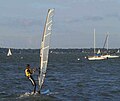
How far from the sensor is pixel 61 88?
3600 cm

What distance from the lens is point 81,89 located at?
35.4 metres

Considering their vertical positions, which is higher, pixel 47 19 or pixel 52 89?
pixel 47 19

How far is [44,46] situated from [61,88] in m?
8.94

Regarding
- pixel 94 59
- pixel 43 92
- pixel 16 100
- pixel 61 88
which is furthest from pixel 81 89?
pixel 94 59

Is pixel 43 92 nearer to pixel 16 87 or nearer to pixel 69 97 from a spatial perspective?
pixel 69 97

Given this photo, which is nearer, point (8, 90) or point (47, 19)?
point (47, 19)

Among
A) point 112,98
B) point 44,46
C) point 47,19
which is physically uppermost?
point 47,19

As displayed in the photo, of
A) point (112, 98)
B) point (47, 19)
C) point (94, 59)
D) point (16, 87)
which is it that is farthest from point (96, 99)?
point (94, 59)

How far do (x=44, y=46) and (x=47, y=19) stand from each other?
1699 mm

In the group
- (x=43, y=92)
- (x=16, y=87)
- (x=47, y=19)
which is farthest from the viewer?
(x=16, y=87)

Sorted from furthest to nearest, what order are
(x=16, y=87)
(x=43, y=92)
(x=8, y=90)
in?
(x=16, y=87), (x=8, y=90), (x=43, y=92)

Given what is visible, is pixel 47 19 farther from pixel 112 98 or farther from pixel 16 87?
pixel 16 87

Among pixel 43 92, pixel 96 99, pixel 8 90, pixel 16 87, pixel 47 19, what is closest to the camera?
pixel 47 19

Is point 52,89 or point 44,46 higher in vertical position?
point 44,46
